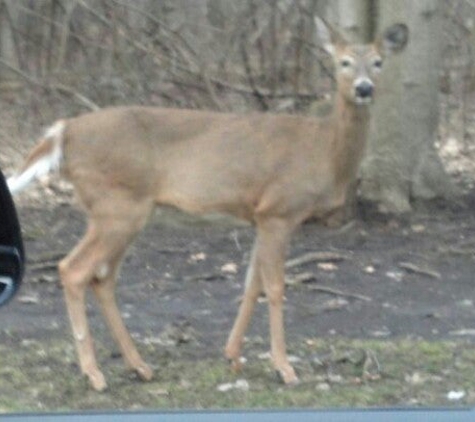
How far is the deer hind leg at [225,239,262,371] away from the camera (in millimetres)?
7375

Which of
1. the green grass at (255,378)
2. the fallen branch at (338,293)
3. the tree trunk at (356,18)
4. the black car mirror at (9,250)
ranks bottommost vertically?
the fallen branch at (338,293)

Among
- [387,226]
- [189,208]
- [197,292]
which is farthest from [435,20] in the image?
[189,208]

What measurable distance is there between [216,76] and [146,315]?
4695 millimetres

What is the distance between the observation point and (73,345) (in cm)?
786

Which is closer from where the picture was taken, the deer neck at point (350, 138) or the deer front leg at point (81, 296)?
the deer front leg at point (81, 296)

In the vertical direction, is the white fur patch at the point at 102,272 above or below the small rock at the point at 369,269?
above

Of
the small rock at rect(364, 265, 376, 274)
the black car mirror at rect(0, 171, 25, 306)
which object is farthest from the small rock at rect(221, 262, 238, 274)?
the black car mirror at rect(0, 171, 25, 306)

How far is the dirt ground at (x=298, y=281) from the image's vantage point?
8.27 m

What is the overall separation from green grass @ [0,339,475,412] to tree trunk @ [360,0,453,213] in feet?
11.4

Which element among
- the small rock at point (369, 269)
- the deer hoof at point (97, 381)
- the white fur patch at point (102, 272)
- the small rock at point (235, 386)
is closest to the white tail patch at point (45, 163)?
the white fur patch at point (102, 272)

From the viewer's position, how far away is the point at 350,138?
796cm

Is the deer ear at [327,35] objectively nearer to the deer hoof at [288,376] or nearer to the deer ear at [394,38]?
the deer ear at [394,38]

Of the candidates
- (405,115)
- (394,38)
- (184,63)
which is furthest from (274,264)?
(184,63)

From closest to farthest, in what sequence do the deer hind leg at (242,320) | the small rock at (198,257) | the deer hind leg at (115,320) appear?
1. the deer hind leg at (115,320)
2. the deer hind leg at (242,320)
3. the small rock at (198,257)
